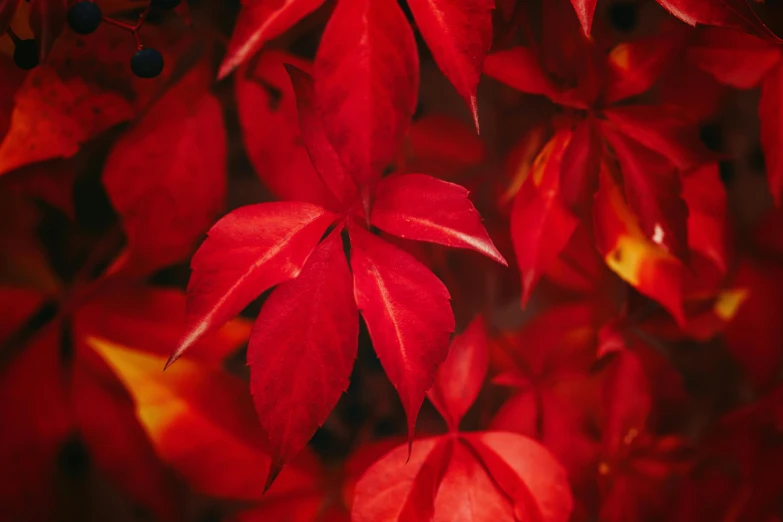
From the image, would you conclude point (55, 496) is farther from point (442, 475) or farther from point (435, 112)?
point (435, 112)

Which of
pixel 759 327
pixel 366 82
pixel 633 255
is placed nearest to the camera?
pixel 366 82

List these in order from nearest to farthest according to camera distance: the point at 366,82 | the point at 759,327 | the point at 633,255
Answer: the point at 366,82
the point at 633,255
the point at 759,327

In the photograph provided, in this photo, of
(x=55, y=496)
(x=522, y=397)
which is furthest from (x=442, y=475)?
(x=55, y=496)

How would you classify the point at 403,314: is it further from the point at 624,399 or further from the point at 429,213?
the point at 624,399

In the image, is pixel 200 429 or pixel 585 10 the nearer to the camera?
pixel 585 10

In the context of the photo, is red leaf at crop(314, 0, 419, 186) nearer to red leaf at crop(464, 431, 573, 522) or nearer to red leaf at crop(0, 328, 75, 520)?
red leaf at crop(464, 431, 573, 522)

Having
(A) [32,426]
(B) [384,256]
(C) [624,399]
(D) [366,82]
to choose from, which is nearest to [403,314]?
(B) [384,256]

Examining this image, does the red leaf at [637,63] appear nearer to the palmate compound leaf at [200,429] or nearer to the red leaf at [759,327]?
the red leaf at [759,327]
